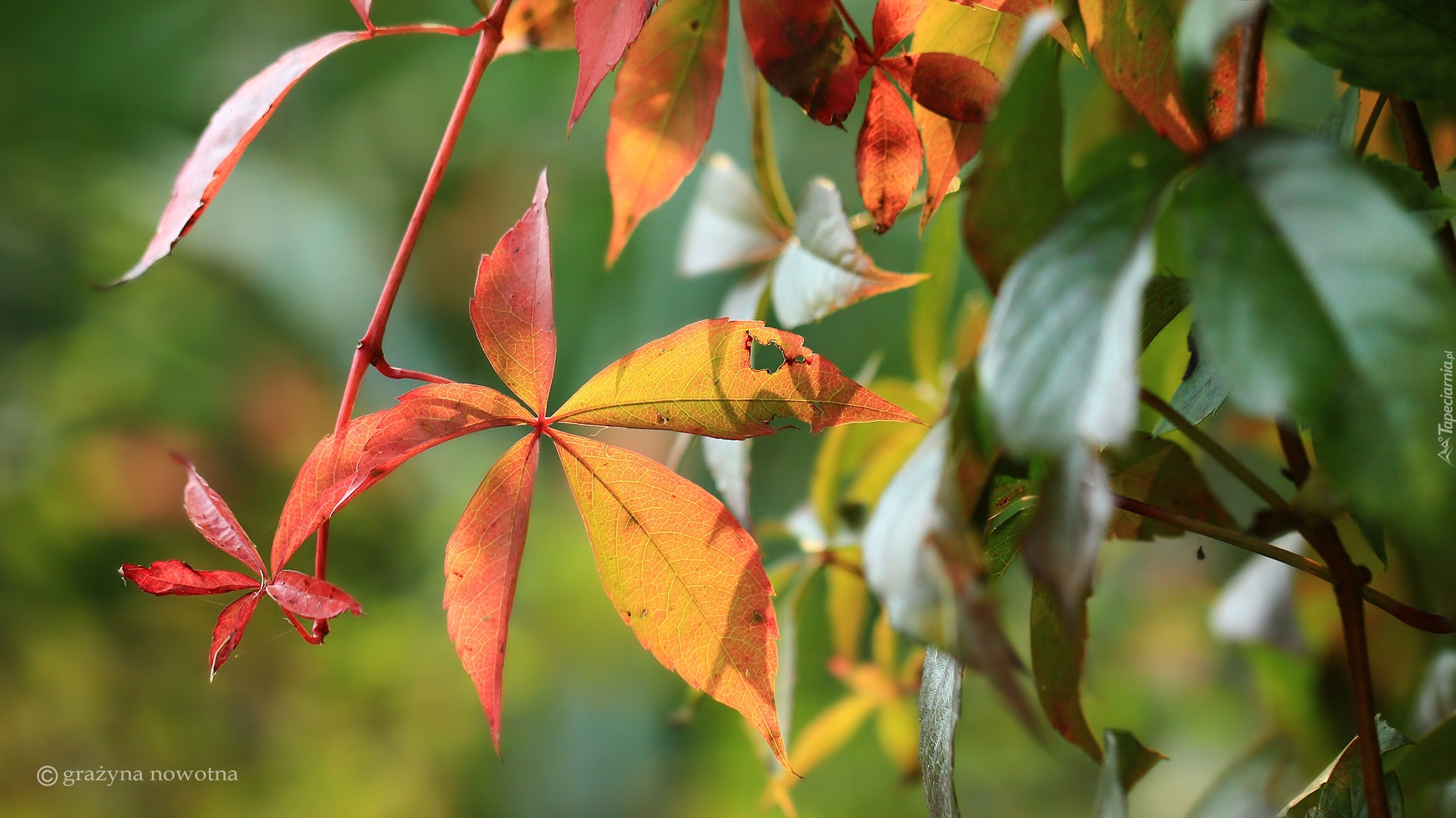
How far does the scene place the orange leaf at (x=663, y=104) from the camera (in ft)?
0.79

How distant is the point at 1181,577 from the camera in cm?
100

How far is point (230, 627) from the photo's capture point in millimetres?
195

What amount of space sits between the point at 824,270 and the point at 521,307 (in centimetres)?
10

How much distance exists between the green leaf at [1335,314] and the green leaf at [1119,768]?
0.13 metres

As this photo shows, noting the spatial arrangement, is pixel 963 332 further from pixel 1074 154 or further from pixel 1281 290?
pixel 1281 290

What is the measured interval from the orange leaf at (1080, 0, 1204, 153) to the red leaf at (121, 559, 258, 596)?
0.23m

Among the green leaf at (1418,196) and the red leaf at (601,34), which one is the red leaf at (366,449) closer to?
the red leaf at (601,34)

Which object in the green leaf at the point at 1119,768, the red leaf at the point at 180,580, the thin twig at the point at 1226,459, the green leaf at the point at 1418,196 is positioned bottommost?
the green leaf at the point at 1119,768

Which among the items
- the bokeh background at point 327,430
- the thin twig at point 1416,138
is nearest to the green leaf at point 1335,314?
the thin twig at point 1416,138

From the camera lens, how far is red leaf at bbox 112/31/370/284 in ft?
0.68

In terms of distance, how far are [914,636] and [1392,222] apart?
9 cm

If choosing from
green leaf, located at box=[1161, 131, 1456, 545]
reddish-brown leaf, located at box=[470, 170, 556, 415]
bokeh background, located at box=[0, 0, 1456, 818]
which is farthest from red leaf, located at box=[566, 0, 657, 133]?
bokeh background, located at box=[0, 0, 1456, 818]

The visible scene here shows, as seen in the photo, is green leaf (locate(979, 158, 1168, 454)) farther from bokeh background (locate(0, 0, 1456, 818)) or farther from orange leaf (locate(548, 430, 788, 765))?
bokeh background (locate(0, 0, 1456, 818))

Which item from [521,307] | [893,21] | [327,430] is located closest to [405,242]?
[521,307]
